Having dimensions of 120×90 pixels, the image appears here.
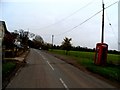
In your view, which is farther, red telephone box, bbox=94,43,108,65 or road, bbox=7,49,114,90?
red telephone box, bbox=94,43,108,65

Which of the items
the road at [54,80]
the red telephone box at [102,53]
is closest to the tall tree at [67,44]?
the red telephone box at [102,53]

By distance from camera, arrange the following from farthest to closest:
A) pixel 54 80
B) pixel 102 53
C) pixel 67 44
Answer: pixel 67 44
pixel 102 53
pixel 54 80

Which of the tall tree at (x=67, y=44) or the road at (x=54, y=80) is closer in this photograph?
the road at (x=54, y=80)

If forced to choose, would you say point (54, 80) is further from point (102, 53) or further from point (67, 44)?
point (67, 44)

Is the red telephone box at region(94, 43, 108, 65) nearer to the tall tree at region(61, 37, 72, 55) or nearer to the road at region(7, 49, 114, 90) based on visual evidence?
the road at region(7, 49, 114, 90)

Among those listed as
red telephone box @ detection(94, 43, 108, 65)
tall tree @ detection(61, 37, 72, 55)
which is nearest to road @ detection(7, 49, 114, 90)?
red telephone box @ detection(94, 43, 108, 65)

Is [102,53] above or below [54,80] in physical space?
above

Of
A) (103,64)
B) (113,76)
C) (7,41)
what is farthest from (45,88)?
(7,41)

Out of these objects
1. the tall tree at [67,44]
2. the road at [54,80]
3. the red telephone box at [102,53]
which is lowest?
the road at [54,80]

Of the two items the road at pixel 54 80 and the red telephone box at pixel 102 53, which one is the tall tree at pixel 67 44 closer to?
the red telephone box at pixel 102 53

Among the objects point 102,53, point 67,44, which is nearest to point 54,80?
point 102,53

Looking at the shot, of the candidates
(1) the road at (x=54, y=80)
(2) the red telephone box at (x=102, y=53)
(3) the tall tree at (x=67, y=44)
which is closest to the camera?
(1) the road at (x=54, y=80)

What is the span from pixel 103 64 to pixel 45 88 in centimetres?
1952

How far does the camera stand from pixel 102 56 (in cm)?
3278
